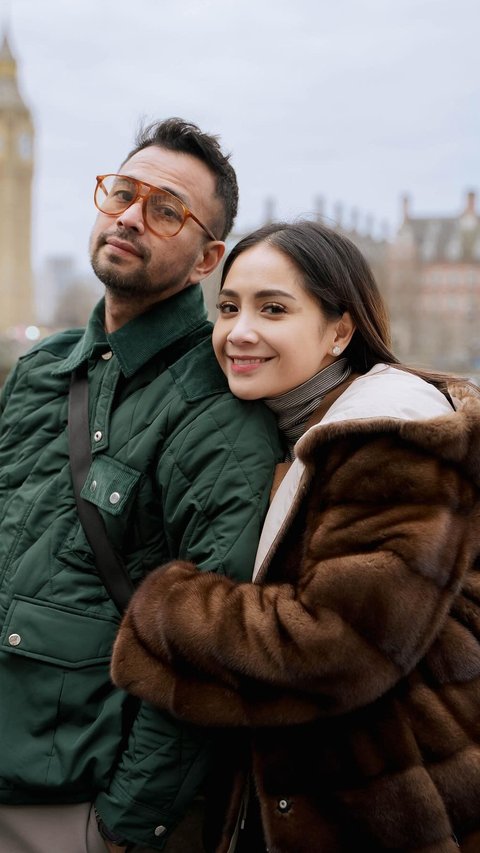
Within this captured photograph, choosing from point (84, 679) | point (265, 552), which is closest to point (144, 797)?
point (84, 679)

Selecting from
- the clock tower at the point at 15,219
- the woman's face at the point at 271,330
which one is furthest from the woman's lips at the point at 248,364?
the clock tower at the point at 15,219

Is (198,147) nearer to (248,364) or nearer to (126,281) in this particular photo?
(126,281)

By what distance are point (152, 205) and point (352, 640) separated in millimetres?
1306

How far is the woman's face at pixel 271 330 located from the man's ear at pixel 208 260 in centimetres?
31

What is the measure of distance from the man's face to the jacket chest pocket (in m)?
0.51

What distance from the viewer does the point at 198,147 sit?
246cm

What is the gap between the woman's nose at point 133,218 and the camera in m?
2.33

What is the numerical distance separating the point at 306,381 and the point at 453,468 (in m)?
0.51

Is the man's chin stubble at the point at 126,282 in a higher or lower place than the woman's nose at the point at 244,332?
higher

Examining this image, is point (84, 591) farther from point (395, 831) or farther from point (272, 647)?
point (395, 831)

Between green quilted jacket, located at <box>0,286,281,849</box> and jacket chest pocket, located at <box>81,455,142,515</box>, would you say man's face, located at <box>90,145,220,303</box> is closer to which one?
green quilted jacket, located at <box>0,286,281,849</box>

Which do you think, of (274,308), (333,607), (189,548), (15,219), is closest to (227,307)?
(274,308)

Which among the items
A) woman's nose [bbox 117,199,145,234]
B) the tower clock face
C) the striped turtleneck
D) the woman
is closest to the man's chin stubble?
woman's nose [bbox 117,199,145,234]

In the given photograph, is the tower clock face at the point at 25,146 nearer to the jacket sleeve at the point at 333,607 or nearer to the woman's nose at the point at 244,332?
the woman's nose at the point at 244,332
